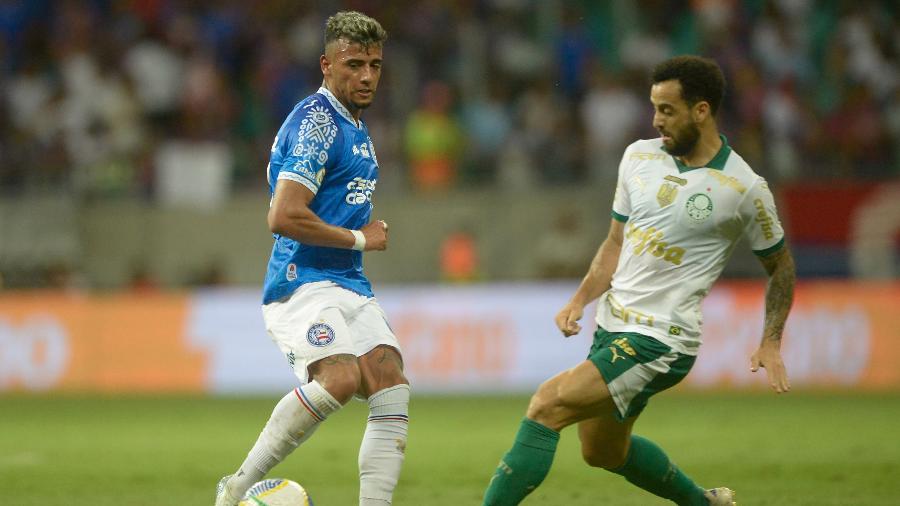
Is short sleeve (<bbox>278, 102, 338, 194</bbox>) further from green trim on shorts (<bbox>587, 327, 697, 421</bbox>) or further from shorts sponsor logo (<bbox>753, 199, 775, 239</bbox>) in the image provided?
shorts sponsor logo (<bbox>753, 199, 775, 239</bbox>)

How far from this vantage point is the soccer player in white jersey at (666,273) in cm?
621

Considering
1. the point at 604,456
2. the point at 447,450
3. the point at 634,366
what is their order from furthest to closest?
the point at 447,450, the point at 604,456, the point at 634,366

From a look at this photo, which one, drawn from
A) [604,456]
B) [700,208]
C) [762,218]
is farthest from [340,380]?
[762,218]

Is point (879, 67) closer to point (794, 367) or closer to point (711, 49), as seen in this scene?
point (711, 49)

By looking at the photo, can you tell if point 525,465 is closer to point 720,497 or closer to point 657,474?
point 657,474

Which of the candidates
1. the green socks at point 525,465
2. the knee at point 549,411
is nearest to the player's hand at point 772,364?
the knee at point 549,411

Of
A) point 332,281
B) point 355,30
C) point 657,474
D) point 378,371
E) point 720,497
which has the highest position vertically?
point 355,30

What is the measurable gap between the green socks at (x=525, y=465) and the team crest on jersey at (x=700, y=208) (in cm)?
124

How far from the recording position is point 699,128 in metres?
6.41

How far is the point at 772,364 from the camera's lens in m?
6.35

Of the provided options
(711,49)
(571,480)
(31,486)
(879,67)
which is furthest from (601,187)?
(31,486)

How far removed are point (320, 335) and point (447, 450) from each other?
4.44 m

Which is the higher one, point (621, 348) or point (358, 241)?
point (358, 241)

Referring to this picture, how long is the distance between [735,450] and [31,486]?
17.0 feet
